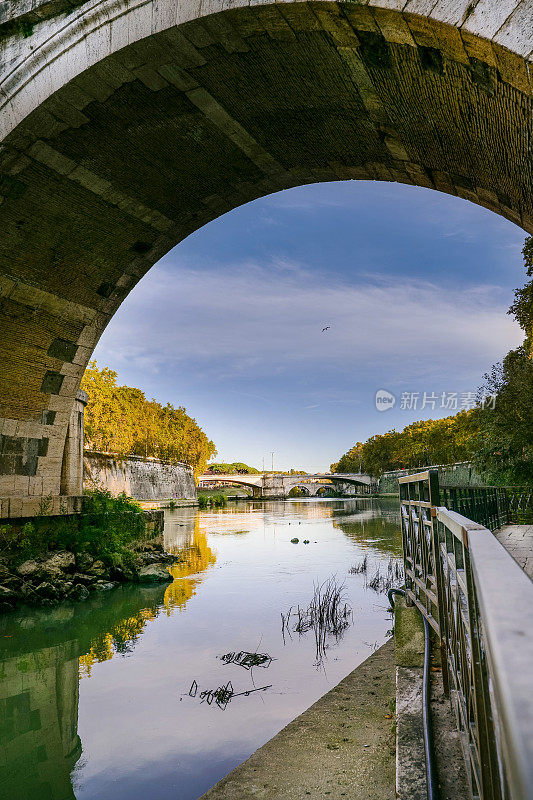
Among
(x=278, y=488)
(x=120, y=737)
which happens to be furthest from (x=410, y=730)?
(x=278, y=488)

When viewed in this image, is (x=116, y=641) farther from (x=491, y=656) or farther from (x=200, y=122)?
(x=491, y=656)

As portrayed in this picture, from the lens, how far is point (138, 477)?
122ft

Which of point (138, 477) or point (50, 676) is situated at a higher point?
point (138, 477)

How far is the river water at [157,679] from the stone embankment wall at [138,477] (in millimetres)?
14563

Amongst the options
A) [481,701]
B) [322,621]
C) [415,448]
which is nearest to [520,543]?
[322,621]

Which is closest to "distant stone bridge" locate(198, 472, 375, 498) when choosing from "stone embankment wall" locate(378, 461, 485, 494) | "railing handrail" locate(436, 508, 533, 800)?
"stone embankment wall" locate(378, 461, 485, 494)

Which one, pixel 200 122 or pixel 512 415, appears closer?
pixel 200 122

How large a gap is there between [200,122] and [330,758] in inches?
216

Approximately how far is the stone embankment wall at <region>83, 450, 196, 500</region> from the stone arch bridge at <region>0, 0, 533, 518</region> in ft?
52.8

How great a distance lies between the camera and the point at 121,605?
28.9 ft

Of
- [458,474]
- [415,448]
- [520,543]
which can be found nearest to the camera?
[520,543]

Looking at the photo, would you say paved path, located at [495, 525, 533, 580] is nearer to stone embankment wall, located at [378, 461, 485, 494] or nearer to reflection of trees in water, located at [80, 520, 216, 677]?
reflection of trees in water, located at [80, 520, 216, 677]

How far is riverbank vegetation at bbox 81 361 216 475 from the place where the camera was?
111 ft

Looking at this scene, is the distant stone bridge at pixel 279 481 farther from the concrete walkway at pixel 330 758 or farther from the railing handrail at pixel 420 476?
the concrete walkway at pixel 330 758
